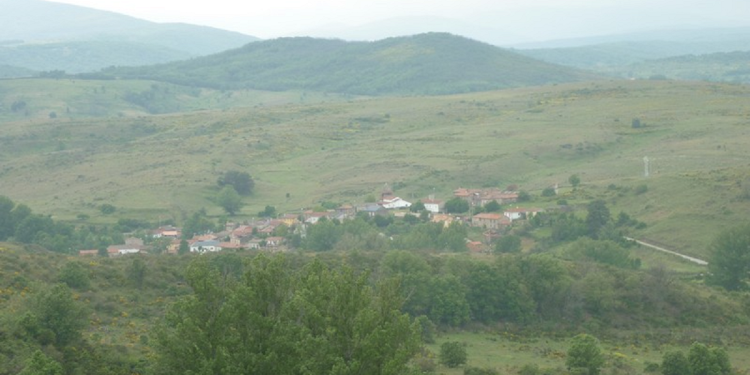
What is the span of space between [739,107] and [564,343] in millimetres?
96300

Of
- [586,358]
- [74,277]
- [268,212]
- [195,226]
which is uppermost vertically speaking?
[74,277]

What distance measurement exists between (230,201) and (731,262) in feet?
157

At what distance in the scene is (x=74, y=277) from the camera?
32.9 meters

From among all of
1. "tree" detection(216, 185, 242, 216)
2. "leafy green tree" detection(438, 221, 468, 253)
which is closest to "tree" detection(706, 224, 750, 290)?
"leafy green tree" detection(438, 221, 468, 253)

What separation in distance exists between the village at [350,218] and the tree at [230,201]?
238 inches

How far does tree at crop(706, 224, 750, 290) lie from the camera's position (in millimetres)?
53019

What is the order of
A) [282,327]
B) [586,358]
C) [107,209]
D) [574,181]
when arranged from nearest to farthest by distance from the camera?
[282,327] → [586,358] → [574,181] → [107,209]

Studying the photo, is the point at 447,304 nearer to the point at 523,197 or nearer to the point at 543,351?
the point at 543,351

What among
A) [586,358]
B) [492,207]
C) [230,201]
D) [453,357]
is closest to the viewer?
[586,358]

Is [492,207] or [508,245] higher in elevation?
[508,245]

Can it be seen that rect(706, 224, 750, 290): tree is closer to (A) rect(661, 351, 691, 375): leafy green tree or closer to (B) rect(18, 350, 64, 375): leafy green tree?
(A) rect(661, 351, 691, 375): leafy green tree

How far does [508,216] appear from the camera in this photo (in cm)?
7506

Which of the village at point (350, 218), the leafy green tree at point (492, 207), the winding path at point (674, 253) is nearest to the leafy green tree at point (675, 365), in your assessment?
the winding path at point (674, 253)

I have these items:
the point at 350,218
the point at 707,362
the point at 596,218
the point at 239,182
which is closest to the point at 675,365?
the point at 707,362
